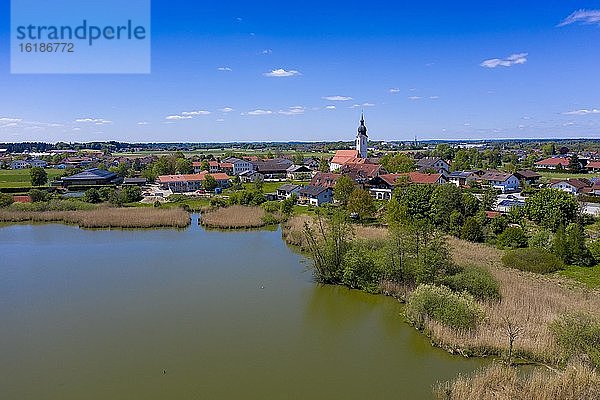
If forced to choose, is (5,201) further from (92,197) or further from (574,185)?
(574,185)

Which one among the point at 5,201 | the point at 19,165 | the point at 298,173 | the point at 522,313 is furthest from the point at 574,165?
the point at 19,165

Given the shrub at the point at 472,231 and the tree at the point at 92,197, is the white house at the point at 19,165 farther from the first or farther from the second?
the shrub at the point at 472,231

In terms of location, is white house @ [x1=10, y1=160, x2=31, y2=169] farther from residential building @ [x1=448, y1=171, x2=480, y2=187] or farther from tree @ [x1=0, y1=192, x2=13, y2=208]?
residential building @ [x1=448, y1=171, x2=480, y2=187]

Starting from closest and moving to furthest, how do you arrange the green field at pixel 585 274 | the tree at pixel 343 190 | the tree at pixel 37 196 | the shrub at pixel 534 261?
the green field at pixel 585 274 < the shrub at pixel 534 261 < the tree at pixel 343 190 < the tree at pixel 37 196

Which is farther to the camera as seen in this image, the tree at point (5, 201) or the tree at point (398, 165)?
the tree at point (398, 165)

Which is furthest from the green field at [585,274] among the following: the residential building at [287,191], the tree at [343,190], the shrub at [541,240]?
the residential building at [287,191]

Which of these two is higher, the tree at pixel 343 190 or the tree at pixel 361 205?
the tree at pixel 343 190

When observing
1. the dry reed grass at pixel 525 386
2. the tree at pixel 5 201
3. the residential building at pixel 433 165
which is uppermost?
the residential building at pixel 433 165
